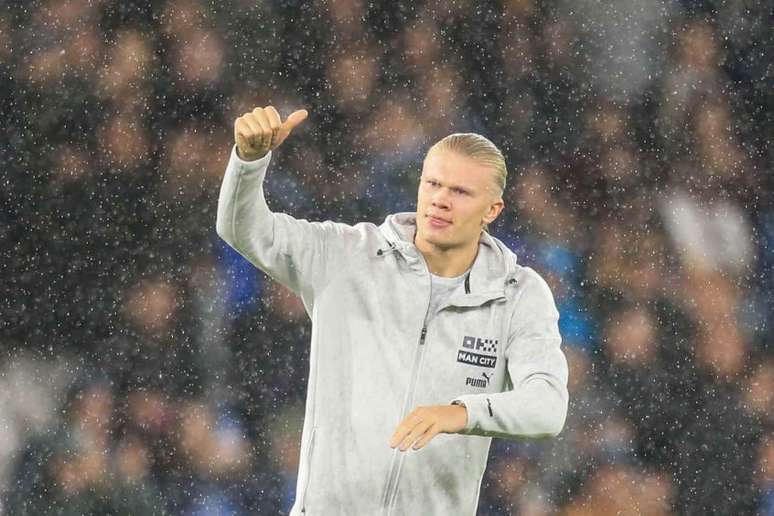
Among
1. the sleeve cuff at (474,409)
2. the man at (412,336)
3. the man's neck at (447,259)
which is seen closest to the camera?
the sleeve cuff at (474,409)

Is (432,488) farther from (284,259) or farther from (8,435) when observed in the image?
(8,435)

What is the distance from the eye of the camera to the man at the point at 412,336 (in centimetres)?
236

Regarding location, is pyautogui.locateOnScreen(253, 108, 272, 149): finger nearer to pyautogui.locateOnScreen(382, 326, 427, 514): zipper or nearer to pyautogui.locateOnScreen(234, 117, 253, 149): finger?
pyautogui.locateOnScreen(234, 117, 253, 149): finger

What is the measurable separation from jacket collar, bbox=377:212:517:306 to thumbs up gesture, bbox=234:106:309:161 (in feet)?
1.18

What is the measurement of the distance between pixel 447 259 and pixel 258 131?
51 cm

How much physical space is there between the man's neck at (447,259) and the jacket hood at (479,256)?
Result: 2 centimetres

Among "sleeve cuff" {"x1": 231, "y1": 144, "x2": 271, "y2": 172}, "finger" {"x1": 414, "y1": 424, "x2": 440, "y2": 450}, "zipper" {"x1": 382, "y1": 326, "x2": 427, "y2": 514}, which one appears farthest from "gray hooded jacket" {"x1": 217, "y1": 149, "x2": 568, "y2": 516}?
"finger" {"x1": 414, "y1": 424, "x2": 440, "y2": 450}

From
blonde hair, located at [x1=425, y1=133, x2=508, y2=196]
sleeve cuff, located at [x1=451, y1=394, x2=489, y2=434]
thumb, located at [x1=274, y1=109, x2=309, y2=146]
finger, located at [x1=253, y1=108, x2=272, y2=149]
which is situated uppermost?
blonde hair, located at [x1=425, y1=133, x2=508, y2=196]

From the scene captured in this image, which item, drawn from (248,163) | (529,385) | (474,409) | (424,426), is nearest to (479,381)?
(529,385)

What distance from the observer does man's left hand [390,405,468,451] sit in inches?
80.7

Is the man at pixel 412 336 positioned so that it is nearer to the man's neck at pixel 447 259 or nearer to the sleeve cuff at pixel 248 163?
the man's neck at pixel 447 259

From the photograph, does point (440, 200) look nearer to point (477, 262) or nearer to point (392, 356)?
point (477, 262)

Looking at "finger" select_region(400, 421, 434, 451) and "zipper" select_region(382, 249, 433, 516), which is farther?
"zipper" select_region(382, 249, 433, 516)

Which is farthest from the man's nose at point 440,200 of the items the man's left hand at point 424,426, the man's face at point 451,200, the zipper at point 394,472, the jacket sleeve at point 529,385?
the man's left hand at point 424,426
